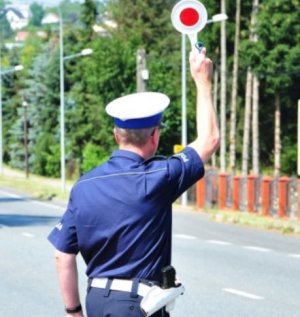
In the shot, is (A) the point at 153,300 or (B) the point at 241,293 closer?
(A) the point at 153,300

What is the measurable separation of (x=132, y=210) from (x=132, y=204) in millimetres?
27

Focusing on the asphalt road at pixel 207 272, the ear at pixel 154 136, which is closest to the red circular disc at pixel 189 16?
the ear at pixel 154 136

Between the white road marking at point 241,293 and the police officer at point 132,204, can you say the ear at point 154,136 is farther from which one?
the white road marking at point 241,293

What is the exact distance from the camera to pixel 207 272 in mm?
17219

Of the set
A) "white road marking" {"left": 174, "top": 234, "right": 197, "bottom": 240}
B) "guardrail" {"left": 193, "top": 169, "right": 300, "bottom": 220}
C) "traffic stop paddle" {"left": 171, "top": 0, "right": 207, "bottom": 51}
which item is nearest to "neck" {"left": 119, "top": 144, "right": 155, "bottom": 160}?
"traffic stop paddle" {"left": 171, "top": 0, "right": 207, "bottom": 51}

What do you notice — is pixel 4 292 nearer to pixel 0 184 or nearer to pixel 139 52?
pixel 139 52

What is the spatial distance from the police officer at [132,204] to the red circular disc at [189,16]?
0.99 meters

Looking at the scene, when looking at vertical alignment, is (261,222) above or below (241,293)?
below

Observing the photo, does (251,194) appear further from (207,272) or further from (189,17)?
(189,17)

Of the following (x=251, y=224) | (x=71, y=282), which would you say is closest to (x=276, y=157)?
(x=251, y=224)

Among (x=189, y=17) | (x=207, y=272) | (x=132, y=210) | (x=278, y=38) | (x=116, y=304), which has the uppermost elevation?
(x=189, y=17)

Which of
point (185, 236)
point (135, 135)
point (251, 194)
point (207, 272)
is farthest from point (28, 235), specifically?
point (135, 135)

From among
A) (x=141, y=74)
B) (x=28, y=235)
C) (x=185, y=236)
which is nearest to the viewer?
(x=28, y=235)

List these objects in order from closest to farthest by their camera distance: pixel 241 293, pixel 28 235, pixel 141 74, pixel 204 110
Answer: pixel 204 110, pixel 241 293, pixel 28 235, pixel 141 74
